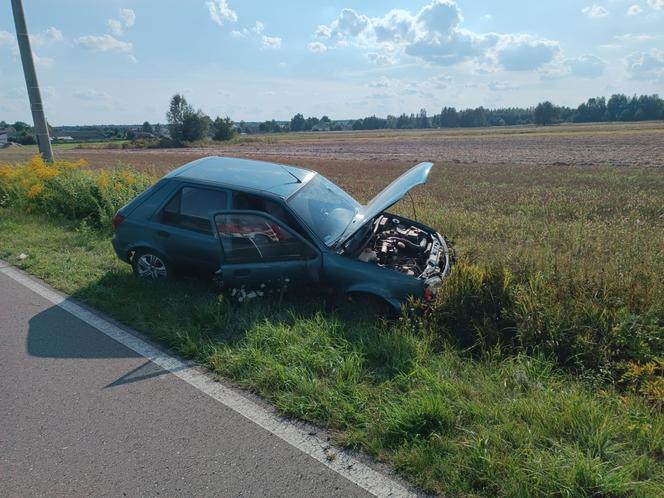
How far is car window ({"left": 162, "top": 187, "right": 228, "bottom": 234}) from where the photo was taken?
5837 mm

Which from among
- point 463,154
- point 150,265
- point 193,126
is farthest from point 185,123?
point 150,265

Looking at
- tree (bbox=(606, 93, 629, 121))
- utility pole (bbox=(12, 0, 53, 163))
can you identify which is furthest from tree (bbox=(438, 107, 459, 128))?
utility pole (bbox=(12, 0, 53, 163))

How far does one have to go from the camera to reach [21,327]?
16.7 feet

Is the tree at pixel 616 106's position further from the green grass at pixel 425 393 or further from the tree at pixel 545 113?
the green grass at pixel 425 393

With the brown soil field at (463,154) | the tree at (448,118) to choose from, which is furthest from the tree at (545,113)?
the brown soil field at (463,154)

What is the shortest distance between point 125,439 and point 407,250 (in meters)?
3.71

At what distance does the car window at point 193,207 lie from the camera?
5837 mm

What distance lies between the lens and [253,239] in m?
5.19

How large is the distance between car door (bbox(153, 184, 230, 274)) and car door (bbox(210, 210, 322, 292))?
0.49 m

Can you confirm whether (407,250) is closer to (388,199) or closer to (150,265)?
(388,199)

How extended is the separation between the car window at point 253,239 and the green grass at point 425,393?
0.53 metres

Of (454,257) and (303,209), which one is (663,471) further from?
(303,209)

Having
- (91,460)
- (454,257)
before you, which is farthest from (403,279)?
(91,460)

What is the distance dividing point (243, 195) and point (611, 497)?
4422 millimetres
